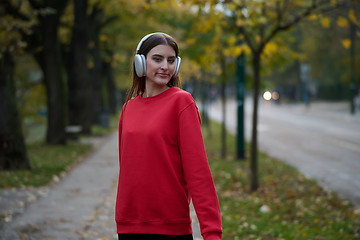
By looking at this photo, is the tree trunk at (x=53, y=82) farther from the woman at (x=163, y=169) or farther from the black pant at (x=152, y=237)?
the black pant at (x=152, y=237)

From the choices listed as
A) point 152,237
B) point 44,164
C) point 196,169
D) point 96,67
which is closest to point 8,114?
point 44,164

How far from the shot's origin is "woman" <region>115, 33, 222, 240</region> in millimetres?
2436

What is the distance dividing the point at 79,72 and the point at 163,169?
1687 cm

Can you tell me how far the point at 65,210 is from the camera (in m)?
6.92

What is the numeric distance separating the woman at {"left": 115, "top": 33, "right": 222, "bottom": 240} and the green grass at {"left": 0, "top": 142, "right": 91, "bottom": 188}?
6.48m

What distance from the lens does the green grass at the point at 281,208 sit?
5.80 meters

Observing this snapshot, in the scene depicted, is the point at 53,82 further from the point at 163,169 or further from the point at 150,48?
the point at 163,169

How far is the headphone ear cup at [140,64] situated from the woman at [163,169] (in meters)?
0.06

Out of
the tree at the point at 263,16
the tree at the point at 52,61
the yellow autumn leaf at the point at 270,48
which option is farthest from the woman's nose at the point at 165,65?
the tree at the point at 52,61

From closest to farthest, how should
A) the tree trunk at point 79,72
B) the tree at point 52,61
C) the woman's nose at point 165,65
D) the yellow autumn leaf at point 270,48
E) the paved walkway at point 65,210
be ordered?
1. the woman's nose at point 165,65
2. the paved walkway at point 65,210
3. the yellow autumn leaf at point 270,48
4. the tree at point 52,61
5. the tree trunk at point 79,72

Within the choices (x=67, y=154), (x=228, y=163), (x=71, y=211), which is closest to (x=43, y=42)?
(x=67, y=154)

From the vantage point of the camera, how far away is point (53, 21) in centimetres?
1485

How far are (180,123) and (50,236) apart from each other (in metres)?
3.64

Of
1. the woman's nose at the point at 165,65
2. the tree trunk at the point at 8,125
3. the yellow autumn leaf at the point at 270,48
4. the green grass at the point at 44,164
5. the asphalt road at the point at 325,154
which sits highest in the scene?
the yellow autumn leaf at the point at 270,48
